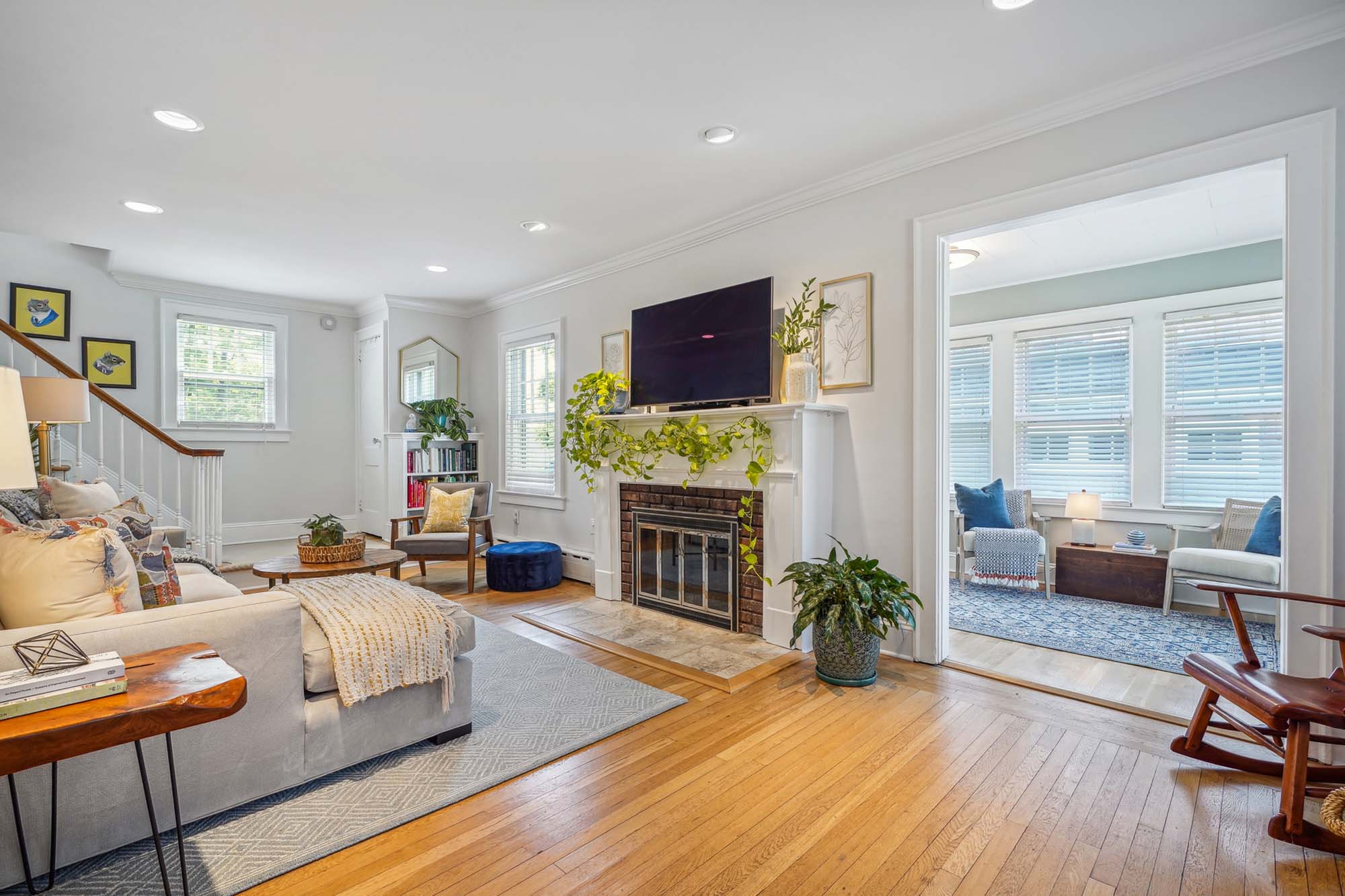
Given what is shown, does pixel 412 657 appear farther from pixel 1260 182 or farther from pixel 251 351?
pixel 251 351

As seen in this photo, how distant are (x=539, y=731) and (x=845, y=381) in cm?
233

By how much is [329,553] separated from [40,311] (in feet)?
12.5

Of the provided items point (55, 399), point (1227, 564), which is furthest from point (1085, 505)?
point (55, 399)

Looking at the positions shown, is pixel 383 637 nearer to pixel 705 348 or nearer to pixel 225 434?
pixel 705 348

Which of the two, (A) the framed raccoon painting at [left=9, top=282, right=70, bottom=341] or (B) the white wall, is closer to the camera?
(B) the white wall

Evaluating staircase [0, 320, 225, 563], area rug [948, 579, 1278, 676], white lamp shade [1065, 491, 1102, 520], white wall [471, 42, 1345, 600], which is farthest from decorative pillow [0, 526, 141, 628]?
white lamp shade [1065, 491, 1102, 520]

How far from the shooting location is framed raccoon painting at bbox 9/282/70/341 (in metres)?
5.09

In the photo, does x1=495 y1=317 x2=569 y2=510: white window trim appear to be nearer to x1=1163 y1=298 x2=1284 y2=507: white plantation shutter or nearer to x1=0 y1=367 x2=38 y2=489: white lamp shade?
x1=0 y1=367 x2=38 y2=489: white lamp shade

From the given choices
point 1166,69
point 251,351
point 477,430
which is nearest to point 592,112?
point 1166,69

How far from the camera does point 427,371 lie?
6535 mm

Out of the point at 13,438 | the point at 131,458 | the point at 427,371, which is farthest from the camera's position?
the point at 427,371

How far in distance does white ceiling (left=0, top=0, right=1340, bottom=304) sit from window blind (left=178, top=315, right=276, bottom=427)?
1.82m

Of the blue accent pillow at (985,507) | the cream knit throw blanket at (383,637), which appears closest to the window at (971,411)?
the blue accent pillow at (985,507)

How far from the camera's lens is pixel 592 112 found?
285 cm
